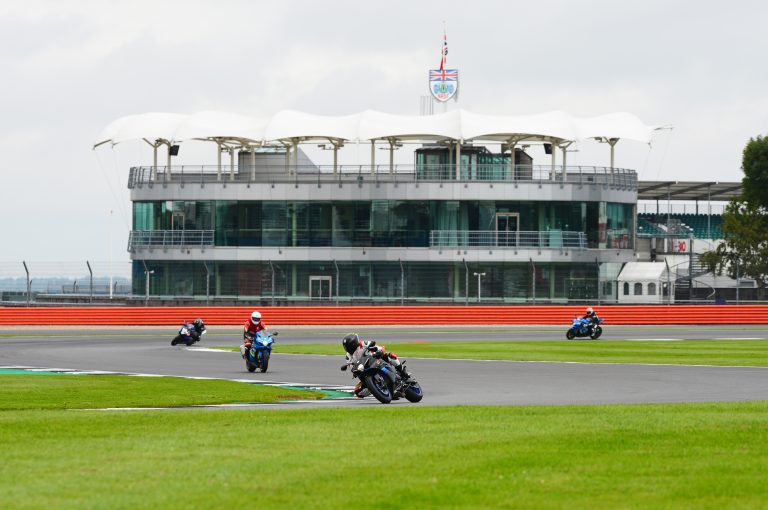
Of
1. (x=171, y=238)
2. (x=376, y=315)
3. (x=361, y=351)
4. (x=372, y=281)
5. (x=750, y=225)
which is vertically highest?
(x=750, y=225)

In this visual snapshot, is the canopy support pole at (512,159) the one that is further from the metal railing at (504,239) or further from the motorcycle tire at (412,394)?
the motorcycle tire at (412,394)

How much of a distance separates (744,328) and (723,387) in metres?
35.3

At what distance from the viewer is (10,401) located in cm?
2181

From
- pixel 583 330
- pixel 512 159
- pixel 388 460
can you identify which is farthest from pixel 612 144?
pixel 388 460

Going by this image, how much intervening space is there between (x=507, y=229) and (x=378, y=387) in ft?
192

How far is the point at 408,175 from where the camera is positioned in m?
84.9

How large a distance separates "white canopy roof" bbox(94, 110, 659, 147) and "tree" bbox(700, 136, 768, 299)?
1626 cm

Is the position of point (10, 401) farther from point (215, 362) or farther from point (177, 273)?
point (177, 273)

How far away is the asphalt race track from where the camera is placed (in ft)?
78.0

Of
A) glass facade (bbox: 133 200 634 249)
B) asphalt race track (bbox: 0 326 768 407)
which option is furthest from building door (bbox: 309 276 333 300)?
asphalt race track (bbox: 0 326 768 407)

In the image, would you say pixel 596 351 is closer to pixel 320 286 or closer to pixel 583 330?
pixel 583 330

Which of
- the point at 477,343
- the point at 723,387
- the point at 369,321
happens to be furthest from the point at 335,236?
the point at 723,387

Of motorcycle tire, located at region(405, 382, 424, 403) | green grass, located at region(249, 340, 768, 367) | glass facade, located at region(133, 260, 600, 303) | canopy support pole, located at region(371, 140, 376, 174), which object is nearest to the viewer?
motorcycle tire, located at region(405, 382, 424, 403)

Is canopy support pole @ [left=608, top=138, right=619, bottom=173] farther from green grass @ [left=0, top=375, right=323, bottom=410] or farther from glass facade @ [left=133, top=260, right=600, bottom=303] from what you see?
green grass @ [left=0, top=375, right=323, bottom=410]
